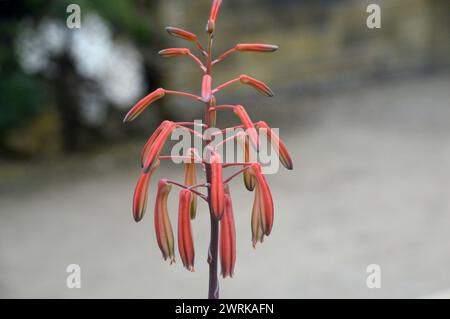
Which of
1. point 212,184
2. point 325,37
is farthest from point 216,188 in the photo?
point 325,37

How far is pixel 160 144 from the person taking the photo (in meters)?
1.62

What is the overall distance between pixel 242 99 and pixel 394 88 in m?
1.68

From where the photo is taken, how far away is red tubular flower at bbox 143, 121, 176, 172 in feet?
5.26

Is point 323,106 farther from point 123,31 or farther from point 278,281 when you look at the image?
point 278,281

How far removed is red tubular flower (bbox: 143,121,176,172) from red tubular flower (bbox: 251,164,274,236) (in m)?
0.19

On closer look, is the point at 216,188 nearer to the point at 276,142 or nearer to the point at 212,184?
the point at 212,184

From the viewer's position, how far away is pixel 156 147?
162cm

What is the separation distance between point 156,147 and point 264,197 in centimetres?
24

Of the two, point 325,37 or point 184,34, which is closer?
point 184,34

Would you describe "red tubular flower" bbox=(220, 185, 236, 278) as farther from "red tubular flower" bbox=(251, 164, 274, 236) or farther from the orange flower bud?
the orange flower bud

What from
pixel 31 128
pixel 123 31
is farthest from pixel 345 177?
pixel 31 128

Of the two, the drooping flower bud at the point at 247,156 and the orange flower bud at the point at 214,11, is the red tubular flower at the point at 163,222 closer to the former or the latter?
the drooping flower bud at the point at 247,156

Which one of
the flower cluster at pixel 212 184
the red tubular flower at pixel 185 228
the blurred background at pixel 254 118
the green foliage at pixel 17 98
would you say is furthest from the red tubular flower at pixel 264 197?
the green foliage at pixel 17 98

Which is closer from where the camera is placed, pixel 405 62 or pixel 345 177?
pixel 345 177
